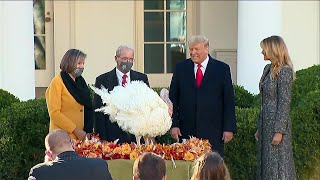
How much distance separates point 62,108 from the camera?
6672 mm

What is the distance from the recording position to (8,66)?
388 inches

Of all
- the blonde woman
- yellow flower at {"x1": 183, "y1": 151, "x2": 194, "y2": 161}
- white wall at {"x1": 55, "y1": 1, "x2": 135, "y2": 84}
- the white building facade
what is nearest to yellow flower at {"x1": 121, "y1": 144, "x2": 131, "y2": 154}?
yellow flower at {"x1": 183, "y1": 151, "x2": 194, "y2": 161}

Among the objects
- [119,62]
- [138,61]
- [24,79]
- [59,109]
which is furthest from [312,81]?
[138,61]

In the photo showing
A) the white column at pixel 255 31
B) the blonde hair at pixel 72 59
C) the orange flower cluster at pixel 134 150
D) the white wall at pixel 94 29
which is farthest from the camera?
the white wall at pixel 94 29

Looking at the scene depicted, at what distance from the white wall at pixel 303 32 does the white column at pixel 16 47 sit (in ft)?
12.9

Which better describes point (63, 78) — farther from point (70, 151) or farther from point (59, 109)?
point (70, 151)

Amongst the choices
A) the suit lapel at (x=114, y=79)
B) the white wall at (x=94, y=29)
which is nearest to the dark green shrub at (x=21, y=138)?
the suit lapel at (x=114, y=79)

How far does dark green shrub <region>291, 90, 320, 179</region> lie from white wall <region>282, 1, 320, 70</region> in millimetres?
3018

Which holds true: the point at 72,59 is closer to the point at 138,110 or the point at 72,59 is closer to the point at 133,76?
the point at 133,76

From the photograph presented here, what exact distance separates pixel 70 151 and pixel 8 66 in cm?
557

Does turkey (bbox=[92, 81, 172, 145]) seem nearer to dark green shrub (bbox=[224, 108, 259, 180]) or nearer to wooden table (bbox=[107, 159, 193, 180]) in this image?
wooden table (bbox=[107, 159, 193, 180])

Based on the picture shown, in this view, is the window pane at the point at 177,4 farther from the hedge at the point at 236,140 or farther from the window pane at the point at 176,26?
the hedge at the point at 236,140

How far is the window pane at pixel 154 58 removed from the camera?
42.8ft

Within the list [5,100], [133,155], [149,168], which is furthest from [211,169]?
[5,100]
